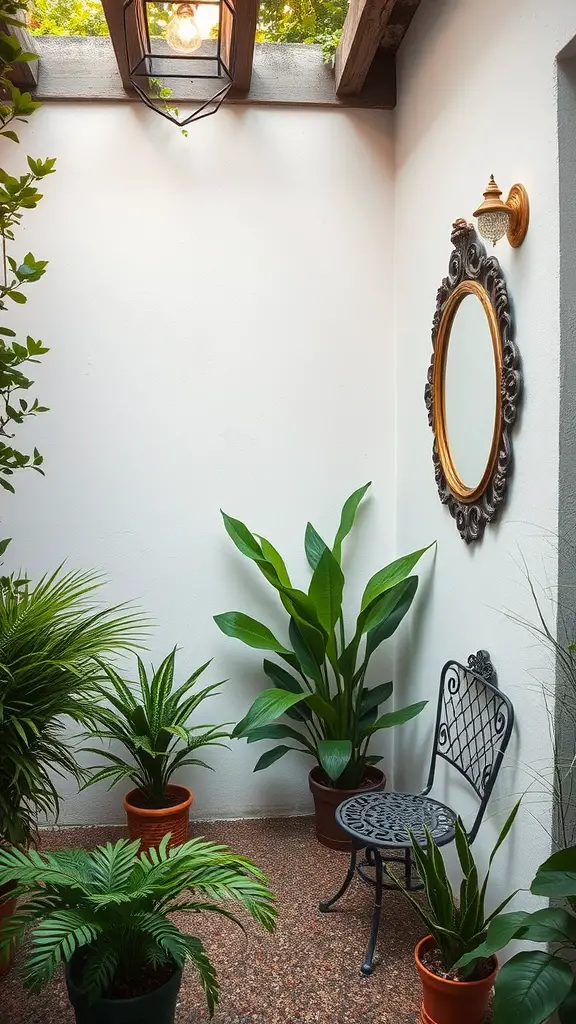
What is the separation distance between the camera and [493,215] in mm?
2016

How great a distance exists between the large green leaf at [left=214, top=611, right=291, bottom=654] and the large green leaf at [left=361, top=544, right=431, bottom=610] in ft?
1.27

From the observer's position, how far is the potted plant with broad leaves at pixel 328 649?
9.53 ft

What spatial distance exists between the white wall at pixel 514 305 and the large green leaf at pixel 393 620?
76 mm

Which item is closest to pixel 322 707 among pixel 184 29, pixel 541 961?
pixel 541 961

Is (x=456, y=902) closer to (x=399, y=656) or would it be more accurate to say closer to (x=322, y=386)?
(x=399, y=656)

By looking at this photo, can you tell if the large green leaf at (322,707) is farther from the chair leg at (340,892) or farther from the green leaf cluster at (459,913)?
the green leaf cluster at (459,913)

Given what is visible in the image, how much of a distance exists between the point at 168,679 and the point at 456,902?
1253mm

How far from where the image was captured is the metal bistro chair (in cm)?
214

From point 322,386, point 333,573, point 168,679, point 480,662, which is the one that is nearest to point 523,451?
point 480,662

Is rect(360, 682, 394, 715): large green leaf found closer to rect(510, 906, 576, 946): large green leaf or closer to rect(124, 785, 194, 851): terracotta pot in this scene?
rect(124, 785, 194, 851): terracotta pot

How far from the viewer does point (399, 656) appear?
325cm

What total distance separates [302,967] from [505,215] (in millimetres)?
2170

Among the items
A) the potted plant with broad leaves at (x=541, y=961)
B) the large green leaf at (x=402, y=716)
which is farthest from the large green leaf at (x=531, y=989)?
the large green leaf at (x=402, y=716)

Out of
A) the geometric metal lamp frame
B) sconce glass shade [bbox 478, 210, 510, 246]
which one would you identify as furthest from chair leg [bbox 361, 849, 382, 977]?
the geometric metal lamp frame
